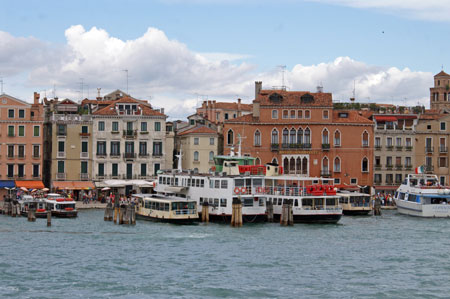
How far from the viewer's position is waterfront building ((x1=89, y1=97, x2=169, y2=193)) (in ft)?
250

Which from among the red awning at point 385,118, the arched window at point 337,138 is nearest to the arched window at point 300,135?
the arched window at point 337,138

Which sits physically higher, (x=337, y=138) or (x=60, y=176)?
(x=337, y=138)

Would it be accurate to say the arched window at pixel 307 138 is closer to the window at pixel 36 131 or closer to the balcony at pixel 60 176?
the balcony at pixel 60 176

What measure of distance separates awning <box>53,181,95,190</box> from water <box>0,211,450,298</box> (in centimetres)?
1675

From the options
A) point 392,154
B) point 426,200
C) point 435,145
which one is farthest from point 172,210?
point 435,145

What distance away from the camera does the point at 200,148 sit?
78500 mm

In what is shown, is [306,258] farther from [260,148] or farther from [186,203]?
[260,148]

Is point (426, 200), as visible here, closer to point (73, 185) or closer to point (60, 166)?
point (73, 185)

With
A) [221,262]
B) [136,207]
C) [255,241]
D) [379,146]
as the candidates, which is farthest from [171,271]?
[379,146]

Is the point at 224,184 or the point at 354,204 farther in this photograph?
the point at 354,204

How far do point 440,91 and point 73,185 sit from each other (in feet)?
285

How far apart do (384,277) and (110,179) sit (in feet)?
140

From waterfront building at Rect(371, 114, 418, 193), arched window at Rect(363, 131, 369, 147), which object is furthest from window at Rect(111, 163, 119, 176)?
waterfront building at Rect(371, 114, 418, 193)

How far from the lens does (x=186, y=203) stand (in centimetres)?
5475
